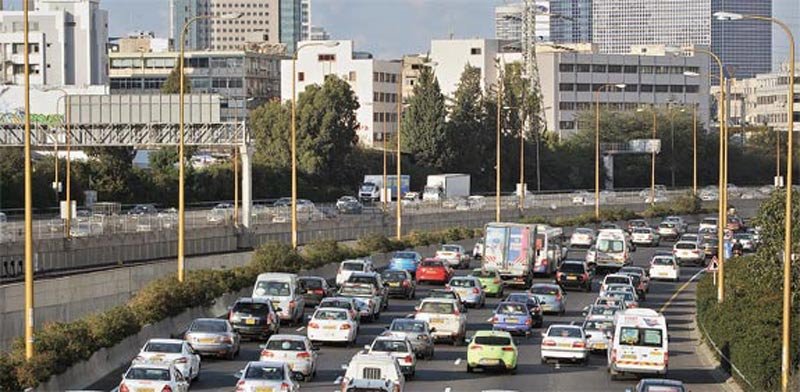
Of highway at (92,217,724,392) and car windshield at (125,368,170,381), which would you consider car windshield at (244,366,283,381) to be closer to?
car windshield at (125,368,170,381)

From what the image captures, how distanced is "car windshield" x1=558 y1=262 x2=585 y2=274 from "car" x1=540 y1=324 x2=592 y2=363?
24082 mm

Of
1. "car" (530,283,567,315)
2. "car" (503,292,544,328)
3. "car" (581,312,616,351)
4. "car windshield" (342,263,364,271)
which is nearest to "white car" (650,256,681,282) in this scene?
"car windshield" (342,263,364,271)

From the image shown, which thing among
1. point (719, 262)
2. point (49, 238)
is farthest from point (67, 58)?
point (719, 262)

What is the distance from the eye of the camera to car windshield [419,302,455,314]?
4866 centimetres

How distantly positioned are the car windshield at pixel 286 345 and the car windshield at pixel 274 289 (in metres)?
13.3

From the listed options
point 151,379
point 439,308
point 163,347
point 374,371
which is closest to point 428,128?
point 439,308

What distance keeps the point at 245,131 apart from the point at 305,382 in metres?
49.4

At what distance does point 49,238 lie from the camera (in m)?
73.1

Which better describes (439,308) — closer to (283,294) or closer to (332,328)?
(332,328)

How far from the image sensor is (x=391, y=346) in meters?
40.3

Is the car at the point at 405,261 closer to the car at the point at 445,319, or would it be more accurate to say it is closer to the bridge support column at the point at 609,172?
the car at the point at 445,319

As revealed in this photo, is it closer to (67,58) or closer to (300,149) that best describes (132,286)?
(300,149)

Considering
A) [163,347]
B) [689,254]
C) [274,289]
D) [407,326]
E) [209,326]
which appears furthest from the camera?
[689,254]

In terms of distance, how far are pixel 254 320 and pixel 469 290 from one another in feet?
45.7
